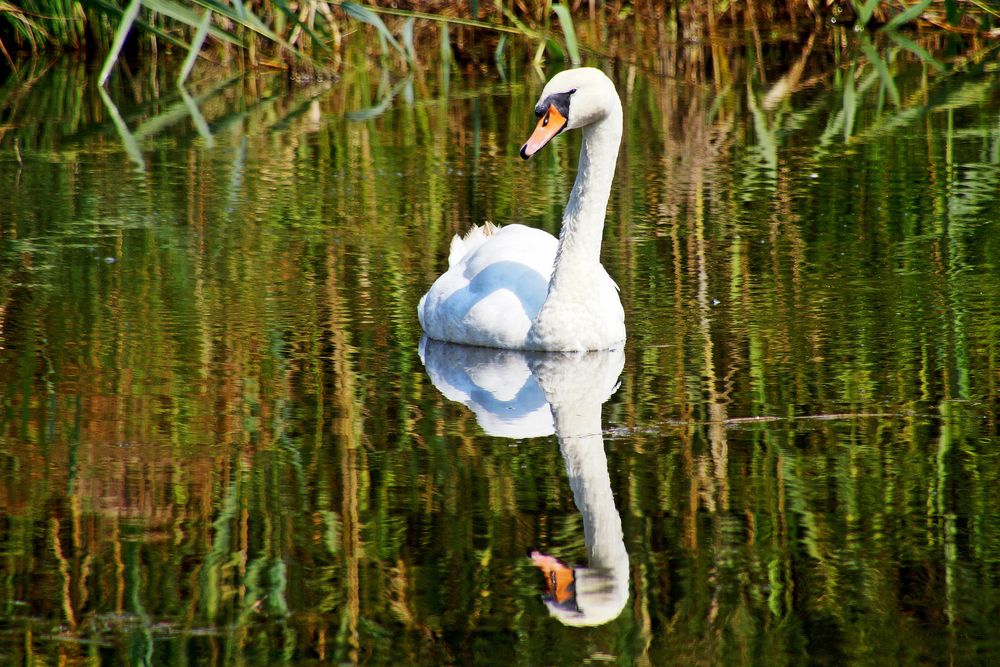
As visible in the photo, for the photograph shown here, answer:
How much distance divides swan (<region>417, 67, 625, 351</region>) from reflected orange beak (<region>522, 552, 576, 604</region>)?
7.63 feet

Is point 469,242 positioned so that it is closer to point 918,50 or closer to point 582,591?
point 582,591

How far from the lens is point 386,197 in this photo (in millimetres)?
9781

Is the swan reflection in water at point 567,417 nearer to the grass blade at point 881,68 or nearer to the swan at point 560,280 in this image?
the swan at point 560,280

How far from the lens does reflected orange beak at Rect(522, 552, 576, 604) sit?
4.19 metres

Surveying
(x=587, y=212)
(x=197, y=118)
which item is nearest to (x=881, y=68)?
(x=197, y=118)

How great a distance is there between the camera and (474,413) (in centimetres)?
584

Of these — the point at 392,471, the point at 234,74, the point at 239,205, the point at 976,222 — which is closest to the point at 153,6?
the point at 239,205

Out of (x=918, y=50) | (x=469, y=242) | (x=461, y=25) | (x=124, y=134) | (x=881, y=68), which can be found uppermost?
(x=461, y=25)

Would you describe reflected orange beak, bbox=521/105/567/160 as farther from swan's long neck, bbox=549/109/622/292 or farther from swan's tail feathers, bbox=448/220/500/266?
swan's tail feathers, bbox=448/220/500/266

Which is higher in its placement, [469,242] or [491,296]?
[469,242]

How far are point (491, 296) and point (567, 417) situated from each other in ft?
3.92

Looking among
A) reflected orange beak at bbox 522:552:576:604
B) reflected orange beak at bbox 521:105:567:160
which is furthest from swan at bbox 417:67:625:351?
reflected orange beak at bbox 522:552:576:604

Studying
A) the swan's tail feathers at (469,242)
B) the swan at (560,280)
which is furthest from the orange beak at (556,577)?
the swan's tail feathers at (469,242)

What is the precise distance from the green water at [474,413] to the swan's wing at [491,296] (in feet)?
0.61
